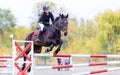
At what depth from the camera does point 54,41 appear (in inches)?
353

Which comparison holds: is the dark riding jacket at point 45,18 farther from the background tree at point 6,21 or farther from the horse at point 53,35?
the background tree at point 6,21

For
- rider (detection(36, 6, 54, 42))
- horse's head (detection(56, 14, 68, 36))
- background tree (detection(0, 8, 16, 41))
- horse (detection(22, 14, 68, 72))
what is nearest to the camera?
horse's head (detection(56, 14, 68, 36))

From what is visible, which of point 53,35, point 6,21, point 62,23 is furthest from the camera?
point 6,21

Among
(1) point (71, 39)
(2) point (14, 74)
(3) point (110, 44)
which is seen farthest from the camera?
(1) point (71, 39)

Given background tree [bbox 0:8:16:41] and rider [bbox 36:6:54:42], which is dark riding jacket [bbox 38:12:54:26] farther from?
background tree [bbox 0:8:16:41]

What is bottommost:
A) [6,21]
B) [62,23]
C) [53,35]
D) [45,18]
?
[53,35]

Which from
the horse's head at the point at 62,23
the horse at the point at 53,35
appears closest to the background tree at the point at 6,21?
the horse at the point at 53,35

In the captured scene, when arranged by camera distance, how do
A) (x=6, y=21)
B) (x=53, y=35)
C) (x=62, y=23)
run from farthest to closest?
1. (x=6, y=21)
2. (x=53, y=35)
3. (x=62, y=23)

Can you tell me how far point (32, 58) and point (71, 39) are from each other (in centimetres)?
3060

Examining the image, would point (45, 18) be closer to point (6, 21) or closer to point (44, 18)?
point (44, 18)

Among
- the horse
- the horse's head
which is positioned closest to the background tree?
the horse

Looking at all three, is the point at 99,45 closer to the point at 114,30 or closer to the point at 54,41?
the point at 114,30

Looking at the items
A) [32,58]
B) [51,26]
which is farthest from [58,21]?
[32,58]

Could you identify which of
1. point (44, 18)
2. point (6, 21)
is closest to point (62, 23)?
point (44, 18)
